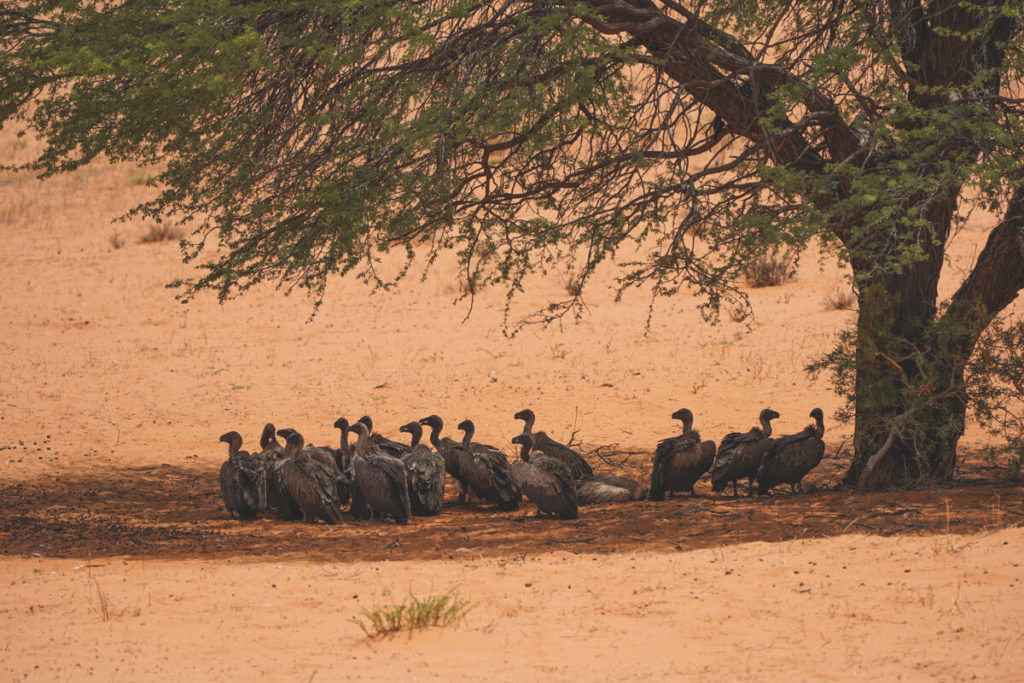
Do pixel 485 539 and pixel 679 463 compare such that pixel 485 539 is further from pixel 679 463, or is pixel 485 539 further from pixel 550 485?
pixel 679 463

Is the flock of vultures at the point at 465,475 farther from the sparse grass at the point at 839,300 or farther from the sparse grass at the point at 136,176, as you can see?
the sparse grass at the point at 136,176

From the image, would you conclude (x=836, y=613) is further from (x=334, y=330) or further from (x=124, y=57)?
(x=334, y=330)

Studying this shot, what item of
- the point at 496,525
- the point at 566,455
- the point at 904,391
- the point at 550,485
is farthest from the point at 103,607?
the point at 904,391

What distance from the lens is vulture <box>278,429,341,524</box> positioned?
415 inches

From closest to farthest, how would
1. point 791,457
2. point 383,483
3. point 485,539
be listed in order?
point 485,539
point 383,483
point 791,457

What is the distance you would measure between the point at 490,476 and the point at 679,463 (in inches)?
71.4

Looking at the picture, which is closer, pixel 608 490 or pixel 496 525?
pixel 496 525

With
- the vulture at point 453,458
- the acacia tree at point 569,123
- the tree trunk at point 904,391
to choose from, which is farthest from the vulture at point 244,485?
the tree trunk at point 904,391

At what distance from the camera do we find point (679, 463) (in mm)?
11062

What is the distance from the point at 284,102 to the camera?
10719 millimetres

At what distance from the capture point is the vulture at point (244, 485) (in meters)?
10.8

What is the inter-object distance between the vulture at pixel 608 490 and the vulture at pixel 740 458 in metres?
0.78

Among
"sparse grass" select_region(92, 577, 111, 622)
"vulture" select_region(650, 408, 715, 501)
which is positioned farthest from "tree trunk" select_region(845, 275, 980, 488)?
"sparse grass" select_region(92, 577, 111, 622)

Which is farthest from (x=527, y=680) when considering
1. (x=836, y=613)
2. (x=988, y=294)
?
(x=988, y=294)
